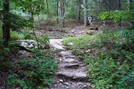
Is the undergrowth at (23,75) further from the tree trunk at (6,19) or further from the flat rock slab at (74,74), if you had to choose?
the tree trunk at (6,19)

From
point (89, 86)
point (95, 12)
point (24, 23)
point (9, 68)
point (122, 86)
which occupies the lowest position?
point (89, 86)

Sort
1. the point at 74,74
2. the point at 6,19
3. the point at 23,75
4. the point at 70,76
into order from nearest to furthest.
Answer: the point at 6,19, the point at 23,75, the point at 70,76, the point at 74,74

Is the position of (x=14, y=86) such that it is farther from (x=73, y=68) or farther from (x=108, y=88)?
(x=108, y=88)

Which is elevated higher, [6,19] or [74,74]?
[6,19]

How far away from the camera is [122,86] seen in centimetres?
358

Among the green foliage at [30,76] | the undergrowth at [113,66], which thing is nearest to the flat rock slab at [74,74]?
the undergrowth at [113,66]

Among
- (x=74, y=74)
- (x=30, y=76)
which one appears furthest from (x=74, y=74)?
(x=30, y=76)

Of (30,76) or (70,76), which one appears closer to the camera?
(30,76)

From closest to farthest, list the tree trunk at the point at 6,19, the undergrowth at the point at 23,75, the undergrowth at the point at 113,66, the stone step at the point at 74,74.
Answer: the undergrowth at the point at 23,75, the undergrowth at the point at 113,66, the tree trunk at the point at 6,19, the stone step at the point at 74,74

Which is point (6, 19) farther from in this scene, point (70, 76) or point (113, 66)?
point (113, 66)

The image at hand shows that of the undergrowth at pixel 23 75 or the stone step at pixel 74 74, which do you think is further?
the stone step at pixel 74 74

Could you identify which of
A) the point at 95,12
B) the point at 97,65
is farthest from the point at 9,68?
the point at 95,12

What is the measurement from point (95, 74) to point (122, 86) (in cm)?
116

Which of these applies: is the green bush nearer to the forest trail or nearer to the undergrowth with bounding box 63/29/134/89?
the forest trail
